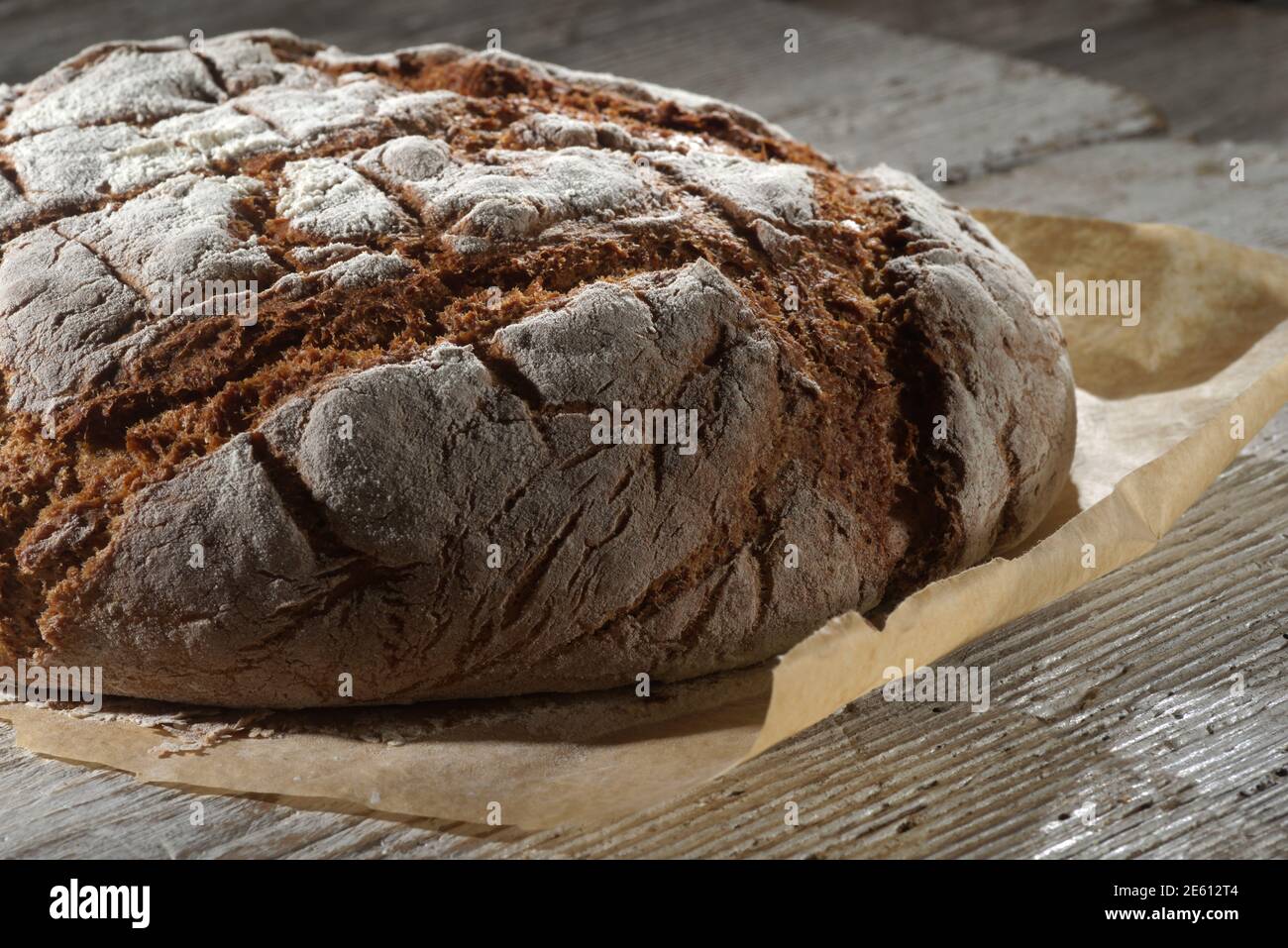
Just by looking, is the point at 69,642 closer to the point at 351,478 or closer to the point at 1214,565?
the point at 351,478

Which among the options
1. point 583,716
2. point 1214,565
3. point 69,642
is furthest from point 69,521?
point 1214,565

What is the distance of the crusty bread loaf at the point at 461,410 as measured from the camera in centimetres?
179

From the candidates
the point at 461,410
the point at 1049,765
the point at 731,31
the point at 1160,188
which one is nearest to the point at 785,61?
the point at 731,31

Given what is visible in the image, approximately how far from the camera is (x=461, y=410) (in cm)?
180

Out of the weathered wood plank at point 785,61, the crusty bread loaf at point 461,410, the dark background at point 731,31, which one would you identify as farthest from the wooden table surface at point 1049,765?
the dark background at point 731,31

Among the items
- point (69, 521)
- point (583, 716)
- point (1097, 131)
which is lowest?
point (583, 716)

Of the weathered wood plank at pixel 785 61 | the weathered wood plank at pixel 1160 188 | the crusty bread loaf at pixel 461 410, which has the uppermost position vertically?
the weathered wood plank at pixel 785 61

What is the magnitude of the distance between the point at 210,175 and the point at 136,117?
10.5 inches

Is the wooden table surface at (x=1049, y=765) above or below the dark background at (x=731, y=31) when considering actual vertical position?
below

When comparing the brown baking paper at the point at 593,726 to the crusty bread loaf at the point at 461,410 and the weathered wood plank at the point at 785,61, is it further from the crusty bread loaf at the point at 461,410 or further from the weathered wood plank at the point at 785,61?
the weathered wood plank at the point at 785,61

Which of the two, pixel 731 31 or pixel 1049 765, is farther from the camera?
pixel 731 31

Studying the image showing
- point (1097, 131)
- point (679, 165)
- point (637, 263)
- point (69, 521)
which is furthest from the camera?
point (1097, 131)

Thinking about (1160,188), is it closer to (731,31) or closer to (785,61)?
(785,61)

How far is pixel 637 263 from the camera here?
6.53 feet
